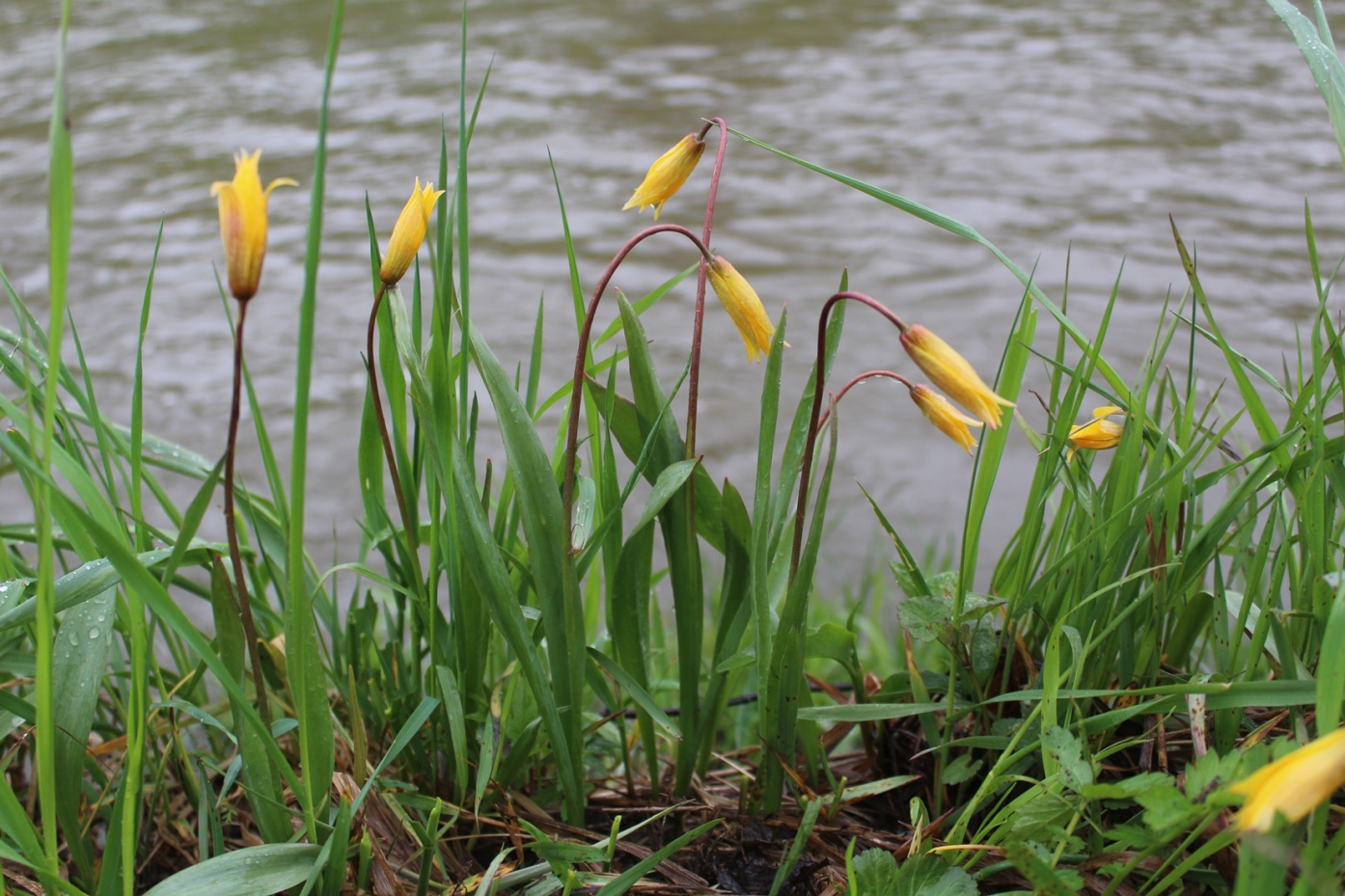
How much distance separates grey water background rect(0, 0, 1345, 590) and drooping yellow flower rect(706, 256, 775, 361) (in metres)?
1.64

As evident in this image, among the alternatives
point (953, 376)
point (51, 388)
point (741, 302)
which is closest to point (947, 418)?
point (953, 376)

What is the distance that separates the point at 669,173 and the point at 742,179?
4331 mm

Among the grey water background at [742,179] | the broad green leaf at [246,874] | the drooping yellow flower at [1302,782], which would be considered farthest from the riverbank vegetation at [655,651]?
the grey water background at [742,179]

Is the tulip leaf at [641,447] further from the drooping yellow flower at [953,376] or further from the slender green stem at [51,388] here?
the slender green stem at [51,388]

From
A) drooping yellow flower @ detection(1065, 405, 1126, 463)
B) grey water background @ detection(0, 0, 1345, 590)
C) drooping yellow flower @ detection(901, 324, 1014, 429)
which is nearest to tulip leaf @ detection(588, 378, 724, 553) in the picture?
drooping yellow flower @ detection(901, 324, 1014, 429)

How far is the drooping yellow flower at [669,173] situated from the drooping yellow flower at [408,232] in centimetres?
21

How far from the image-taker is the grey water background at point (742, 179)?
3703 millimetres

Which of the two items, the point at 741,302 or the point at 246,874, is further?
the point at 741,302

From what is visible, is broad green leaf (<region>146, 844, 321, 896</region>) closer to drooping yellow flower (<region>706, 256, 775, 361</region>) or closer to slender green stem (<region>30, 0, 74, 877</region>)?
slender green stem (<region>30, 0, 74, 877</region>)

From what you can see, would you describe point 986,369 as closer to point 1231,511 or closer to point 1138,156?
point 1138,156

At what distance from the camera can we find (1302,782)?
709mm

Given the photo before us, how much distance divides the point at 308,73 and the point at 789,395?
4753 mm

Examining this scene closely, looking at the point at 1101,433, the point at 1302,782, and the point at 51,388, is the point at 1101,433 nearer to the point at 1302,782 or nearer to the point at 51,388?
the point at 1302,782

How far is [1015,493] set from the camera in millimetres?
3238
